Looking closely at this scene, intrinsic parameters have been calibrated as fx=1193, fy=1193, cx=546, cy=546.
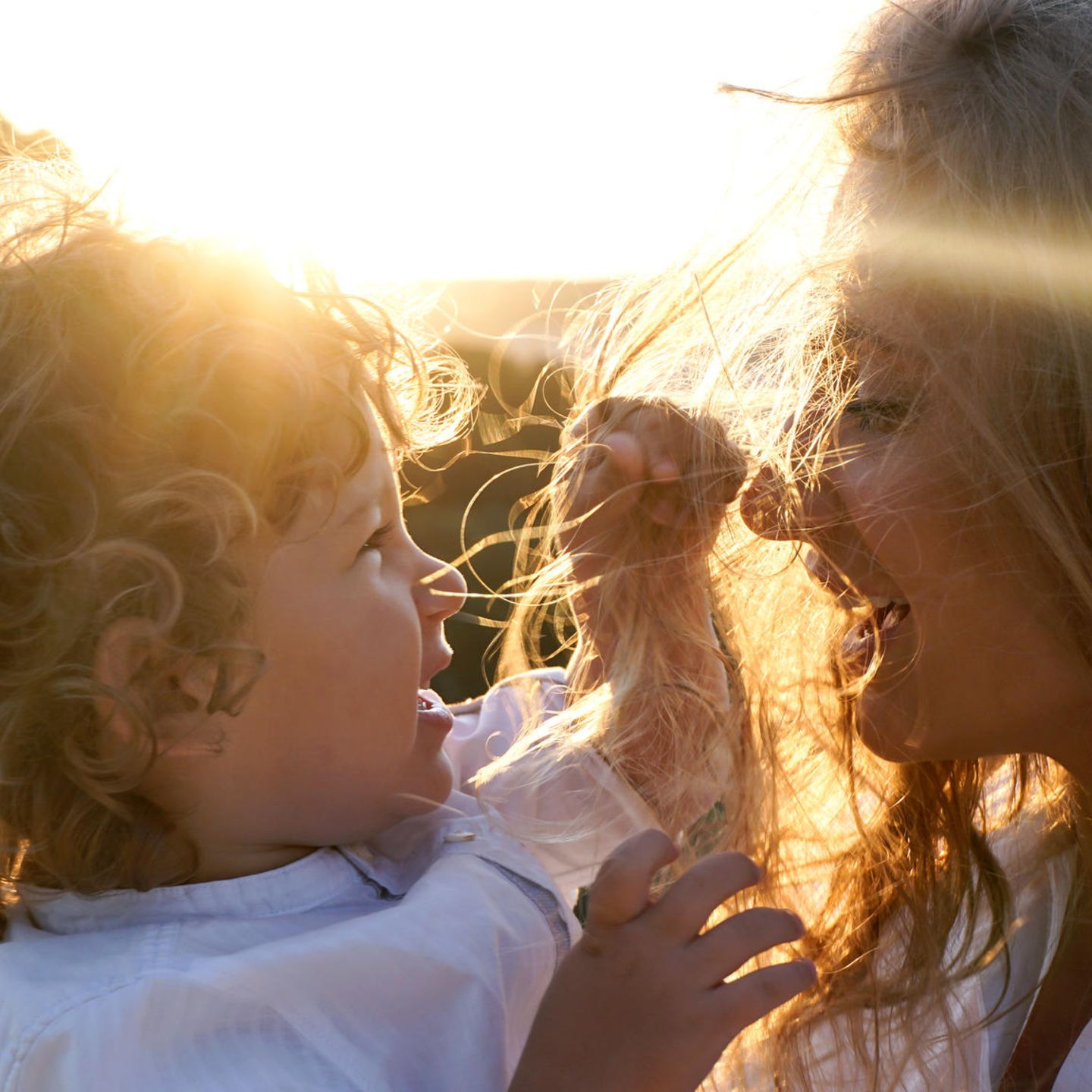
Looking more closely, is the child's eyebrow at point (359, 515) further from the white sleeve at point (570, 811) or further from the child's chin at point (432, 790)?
the white sleeve at point (570, 811)

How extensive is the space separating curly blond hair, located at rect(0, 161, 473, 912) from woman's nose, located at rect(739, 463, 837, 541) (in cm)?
53

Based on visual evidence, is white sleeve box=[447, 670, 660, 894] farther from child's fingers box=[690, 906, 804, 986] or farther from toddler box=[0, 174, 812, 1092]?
child's fingers box=[690, 906, 804, 986]

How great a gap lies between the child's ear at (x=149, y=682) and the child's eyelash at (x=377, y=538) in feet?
0.78

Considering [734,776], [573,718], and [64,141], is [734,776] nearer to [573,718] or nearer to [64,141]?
[573,718]

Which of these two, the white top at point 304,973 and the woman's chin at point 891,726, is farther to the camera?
the woman's chin at point 891,726

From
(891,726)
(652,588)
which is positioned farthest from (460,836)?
(891,726)

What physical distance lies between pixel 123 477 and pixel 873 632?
96 cm

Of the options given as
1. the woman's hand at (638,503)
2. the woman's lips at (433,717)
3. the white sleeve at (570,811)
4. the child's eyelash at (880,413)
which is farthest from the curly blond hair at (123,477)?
the child's eyelash at (880,413)

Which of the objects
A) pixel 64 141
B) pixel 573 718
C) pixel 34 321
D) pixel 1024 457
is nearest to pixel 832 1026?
pixel 573 718

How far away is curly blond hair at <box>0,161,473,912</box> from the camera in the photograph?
4.11 ft

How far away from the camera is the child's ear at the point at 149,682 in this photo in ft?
4.17

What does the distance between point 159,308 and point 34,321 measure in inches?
5.1

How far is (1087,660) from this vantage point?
1.40 m

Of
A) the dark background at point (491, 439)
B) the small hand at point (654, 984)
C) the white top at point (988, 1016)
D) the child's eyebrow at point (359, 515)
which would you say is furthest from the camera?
the dark background at point (491, 439)
